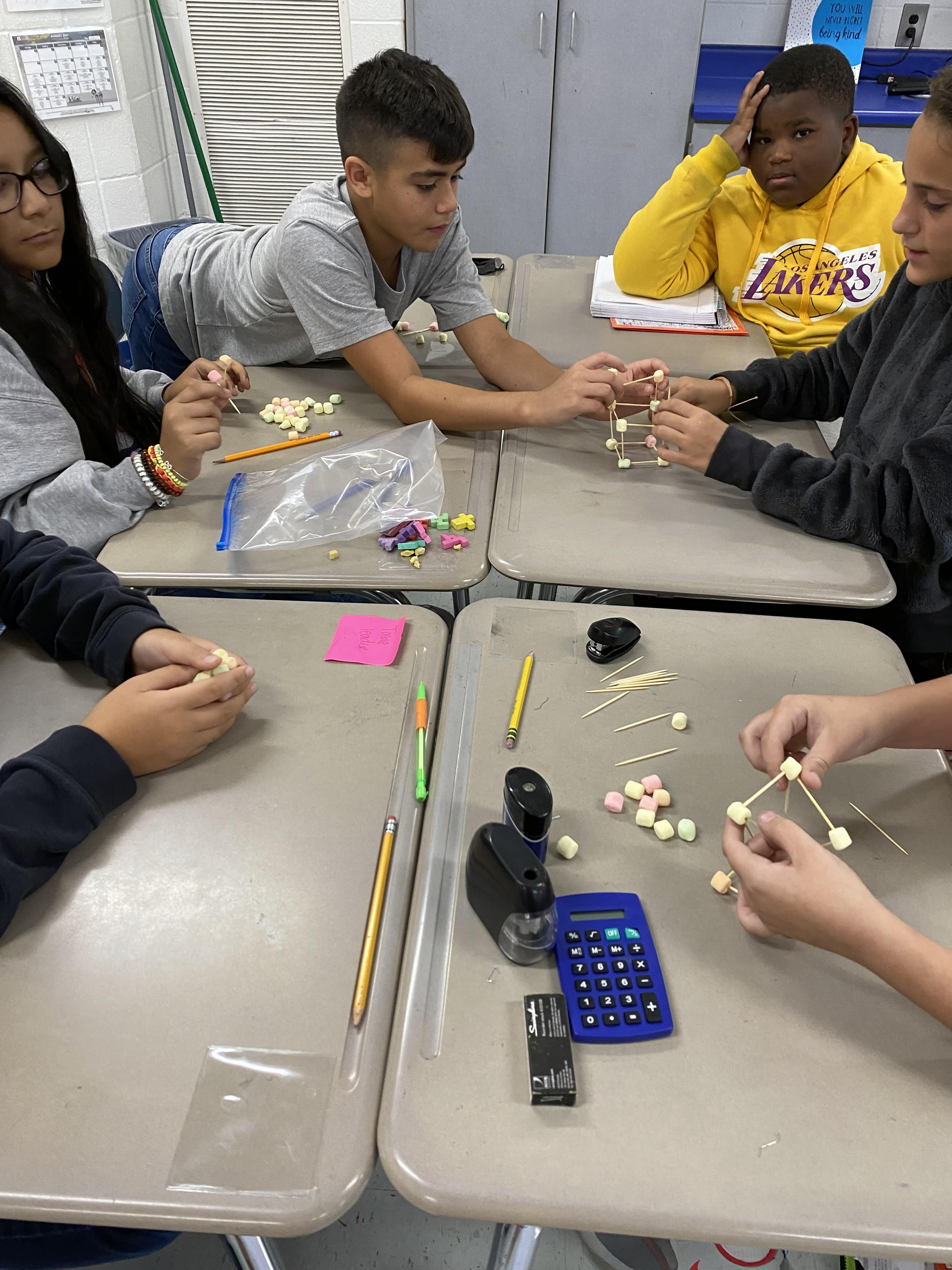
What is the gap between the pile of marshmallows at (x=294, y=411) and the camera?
166cm

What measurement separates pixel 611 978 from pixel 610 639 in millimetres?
477

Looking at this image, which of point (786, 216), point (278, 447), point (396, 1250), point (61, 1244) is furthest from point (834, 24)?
point (61, 1244)

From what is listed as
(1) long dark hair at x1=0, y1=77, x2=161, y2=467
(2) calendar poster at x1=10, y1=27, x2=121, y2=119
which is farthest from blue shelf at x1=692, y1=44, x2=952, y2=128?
(1) long dark hair at x1=0, y1=77, x2=161, y2=467

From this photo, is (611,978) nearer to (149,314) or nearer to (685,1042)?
(685,1042)

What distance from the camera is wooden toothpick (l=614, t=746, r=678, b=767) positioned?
987mm

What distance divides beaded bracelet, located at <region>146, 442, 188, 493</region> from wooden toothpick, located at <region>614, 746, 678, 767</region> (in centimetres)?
91

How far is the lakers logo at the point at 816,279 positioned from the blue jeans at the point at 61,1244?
2251mm

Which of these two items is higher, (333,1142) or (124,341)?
(333,1142)

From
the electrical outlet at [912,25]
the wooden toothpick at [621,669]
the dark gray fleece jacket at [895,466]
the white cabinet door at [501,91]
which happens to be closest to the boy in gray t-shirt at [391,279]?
the dark gray fleece jacket at [895,466]

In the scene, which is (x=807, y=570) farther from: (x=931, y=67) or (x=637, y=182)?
(x=931, y=67)

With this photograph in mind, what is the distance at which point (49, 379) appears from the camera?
1448 millimetres

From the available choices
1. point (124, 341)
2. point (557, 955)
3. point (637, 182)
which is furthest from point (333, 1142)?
point (637, 182)

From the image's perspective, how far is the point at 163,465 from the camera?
1410mm

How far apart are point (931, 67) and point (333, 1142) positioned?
4.60 meters
